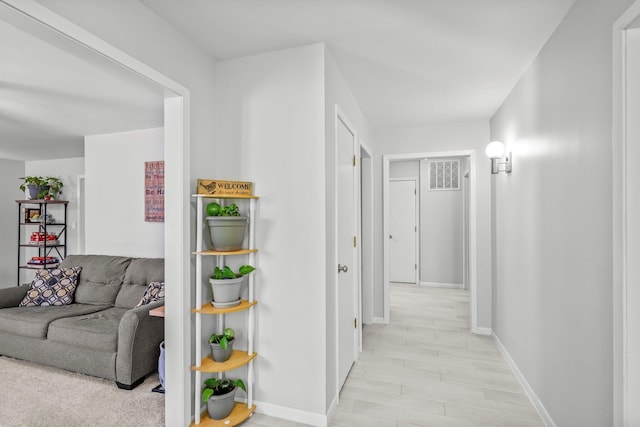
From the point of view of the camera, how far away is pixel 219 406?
2.01 metres

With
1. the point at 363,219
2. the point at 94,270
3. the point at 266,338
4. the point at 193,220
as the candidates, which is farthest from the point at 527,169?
the point at 94,270

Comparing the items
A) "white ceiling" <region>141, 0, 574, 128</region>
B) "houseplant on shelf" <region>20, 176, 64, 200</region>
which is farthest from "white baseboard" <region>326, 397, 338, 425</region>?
"houseplant on shelf" <region>20, 176, 64, 200</region>

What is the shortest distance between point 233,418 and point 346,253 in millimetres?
1419

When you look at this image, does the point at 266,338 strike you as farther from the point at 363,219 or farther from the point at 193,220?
the point at 363,219

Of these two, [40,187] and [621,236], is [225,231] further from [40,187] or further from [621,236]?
[40,187]

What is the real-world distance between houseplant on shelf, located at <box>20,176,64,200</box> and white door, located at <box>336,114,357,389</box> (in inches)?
204

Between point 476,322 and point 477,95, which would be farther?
point 476,322

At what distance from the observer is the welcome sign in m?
1.99

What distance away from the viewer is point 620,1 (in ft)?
4.41

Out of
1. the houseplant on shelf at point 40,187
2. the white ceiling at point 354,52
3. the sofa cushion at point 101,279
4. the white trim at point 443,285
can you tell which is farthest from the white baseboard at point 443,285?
the houseplant on shelf at point 40,187

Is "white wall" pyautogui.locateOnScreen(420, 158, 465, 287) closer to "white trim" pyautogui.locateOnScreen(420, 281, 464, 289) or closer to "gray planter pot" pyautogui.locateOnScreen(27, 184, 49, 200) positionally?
"white trim" pyautogui.locateOnScreen(420, 281, 464, 289)

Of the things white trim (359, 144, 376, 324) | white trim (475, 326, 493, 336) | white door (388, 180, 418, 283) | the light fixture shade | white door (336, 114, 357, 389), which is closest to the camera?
white door (336, 114, 357, 389)

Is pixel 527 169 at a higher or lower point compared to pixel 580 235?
higher

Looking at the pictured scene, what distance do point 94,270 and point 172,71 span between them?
9.19ft
